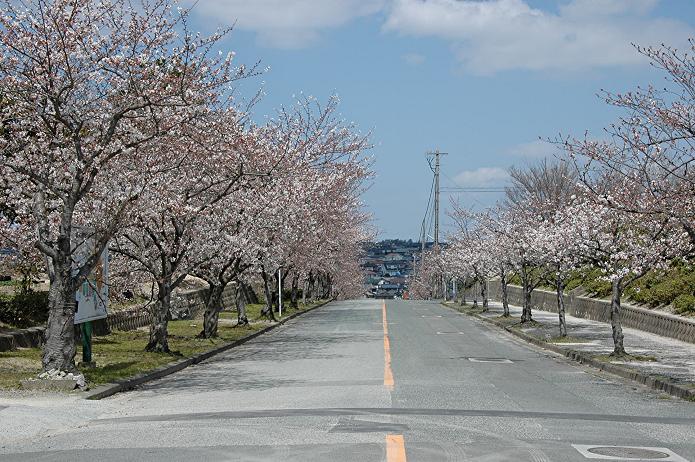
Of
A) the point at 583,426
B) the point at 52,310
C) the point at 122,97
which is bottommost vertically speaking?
the point at 583,426

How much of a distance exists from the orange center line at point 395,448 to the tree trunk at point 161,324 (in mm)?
12334

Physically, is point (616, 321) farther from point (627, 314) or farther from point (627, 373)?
point (627, 314)

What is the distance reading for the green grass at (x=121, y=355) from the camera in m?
16.3

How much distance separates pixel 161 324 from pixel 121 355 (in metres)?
1.17

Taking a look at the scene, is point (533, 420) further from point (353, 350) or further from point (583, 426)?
point (353, 350)

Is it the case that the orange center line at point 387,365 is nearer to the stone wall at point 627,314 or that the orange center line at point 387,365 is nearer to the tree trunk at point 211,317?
the tree trunk at point 211,317

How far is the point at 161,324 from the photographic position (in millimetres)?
21422

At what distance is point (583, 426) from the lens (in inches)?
443

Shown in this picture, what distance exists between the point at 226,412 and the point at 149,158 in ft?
25.7

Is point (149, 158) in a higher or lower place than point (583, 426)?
higher

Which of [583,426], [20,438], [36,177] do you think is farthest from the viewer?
[36,177]

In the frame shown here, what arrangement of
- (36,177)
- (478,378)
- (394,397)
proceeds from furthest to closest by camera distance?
(478,378) → (36,177) → (394,397)

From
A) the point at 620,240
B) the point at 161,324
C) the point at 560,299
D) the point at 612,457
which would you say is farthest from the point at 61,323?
the point at 560,299

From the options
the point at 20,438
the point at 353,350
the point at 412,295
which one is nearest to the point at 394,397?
the point at 20,438
